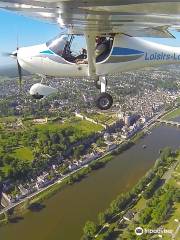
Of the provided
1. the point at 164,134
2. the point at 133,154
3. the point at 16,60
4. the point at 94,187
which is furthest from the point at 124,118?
the point at 16,60

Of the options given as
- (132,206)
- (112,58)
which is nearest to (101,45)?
(112,58)

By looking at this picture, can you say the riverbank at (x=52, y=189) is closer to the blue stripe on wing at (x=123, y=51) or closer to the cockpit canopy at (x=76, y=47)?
the cockpit canopy at (x=76, y=47)

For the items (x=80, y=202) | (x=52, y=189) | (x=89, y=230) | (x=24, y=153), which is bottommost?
(x=89, y=230)

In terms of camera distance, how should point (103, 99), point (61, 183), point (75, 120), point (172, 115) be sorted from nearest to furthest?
point (103, 99), point (61, 183), point (75, 120), point (172, 115)

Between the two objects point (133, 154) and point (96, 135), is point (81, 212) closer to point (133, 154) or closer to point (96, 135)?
point (133, 154)

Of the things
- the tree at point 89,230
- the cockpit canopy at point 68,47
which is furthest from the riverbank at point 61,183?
the cockpit canopy at point 68,47

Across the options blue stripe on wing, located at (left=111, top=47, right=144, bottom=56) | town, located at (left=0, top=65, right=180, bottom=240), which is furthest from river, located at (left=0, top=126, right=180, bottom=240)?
blue stripe on wing, located at (left=111, top=47, right=144, bottom=56)

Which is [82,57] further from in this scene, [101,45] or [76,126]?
[76,126]
